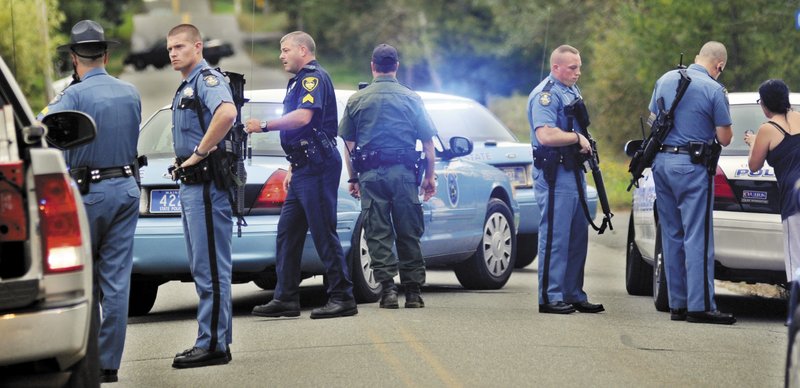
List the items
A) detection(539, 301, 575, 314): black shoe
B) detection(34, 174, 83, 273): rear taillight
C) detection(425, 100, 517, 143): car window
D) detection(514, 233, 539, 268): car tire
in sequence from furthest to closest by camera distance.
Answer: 1. detection(514, 233, 539, 268): car tire
2. detection(425, 100, 517, 143): car window
3. detection(539, 301, 575, 314): black shoe
4. detection(34, 174, 83, 273): rear taillight

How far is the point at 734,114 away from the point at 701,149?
1.18 metres

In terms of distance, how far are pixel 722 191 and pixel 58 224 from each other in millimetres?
6000

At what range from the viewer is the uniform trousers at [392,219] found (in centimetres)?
1110

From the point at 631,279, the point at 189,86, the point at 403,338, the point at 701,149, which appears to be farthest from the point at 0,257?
the point at 631,279

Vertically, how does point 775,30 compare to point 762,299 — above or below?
above

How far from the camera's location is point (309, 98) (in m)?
10.4

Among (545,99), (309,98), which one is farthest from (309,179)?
(545,99)

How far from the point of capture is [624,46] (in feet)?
113

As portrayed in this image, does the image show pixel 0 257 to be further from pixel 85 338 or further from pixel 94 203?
pixel 94 203

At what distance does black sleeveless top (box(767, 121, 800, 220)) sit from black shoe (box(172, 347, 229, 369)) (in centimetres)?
352

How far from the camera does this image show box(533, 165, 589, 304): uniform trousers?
1107 cm

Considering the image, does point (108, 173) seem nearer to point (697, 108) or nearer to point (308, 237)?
point (308, 237)

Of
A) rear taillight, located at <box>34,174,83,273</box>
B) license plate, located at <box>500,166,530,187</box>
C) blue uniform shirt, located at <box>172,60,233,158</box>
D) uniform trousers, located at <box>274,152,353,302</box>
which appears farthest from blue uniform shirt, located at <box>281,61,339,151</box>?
rear taillight, located at <box>34,174,83,273</box>

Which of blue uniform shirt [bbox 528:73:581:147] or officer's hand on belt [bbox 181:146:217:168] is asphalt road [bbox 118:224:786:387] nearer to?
officer's hand on belt [bbox 181:146:217:168]
